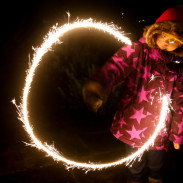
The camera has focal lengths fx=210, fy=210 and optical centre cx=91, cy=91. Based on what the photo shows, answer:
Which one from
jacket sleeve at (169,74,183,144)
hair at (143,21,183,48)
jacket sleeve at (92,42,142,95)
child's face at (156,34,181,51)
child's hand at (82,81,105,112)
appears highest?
hair at (143,21,183,48)

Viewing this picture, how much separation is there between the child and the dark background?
3.41ft

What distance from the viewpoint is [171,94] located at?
2.03 meters

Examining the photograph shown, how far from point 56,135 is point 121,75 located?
2.09 meters

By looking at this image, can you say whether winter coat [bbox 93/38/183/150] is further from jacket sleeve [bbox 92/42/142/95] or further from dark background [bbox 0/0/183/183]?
dark background [bbox 0/0/183/183]

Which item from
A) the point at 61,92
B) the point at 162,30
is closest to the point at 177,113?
the point at 162,30

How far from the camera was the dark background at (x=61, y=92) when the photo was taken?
289 cm

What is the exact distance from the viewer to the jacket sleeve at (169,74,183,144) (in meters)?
1.98

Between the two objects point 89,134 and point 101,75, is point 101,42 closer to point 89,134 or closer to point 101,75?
point 89,134

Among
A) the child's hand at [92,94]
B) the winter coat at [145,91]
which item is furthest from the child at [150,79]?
the child's hand at [92,94]

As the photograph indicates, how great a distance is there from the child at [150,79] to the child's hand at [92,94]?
13 centimetres

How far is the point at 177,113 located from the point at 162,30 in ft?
2.72

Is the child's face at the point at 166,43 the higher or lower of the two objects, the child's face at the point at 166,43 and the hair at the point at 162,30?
the lower

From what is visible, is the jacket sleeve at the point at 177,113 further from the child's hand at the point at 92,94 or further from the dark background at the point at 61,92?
the dark background at the point at 61,92

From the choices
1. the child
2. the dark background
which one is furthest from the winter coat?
the dark background
